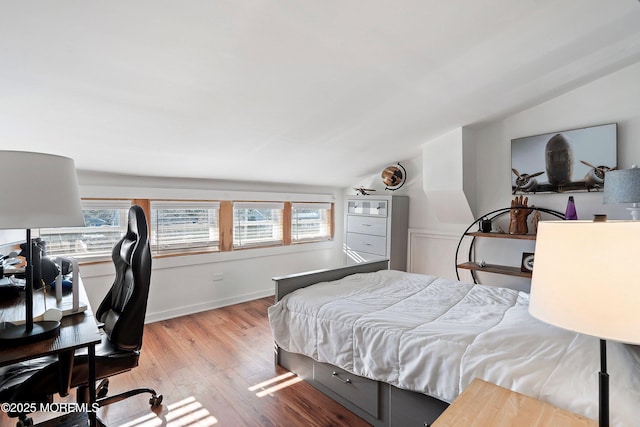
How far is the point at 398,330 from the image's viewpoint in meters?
1.80

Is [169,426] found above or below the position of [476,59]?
below

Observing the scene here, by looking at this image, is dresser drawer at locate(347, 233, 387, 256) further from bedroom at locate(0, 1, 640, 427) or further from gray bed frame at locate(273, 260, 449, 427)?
gray bed frame at locate(273, 260, 449, 427)

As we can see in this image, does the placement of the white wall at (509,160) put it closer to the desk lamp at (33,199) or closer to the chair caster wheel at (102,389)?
the desk lamp at (33,199)

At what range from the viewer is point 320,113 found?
2.66 m

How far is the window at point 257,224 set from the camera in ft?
14.1

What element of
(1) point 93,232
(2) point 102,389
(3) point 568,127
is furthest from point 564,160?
(1) point 93,232

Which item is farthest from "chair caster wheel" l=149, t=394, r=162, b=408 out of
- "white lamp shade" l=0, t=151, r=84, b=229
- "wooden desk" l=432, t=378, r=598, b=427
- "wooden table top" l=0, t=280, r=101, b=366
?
"wooden desk" l=432, t=378, r=598, b=427

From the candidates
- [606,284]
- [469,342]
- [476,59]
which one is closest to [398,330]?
[469,342]

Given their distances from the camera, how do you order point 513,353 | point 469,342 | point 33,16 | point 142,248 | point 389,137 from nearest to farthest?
point 33,16 → point 513,353 → point 469,342 → point 142,248 → point 389,137

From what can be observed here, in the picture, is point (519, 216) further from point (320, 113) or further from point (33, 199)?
point (33, 199)

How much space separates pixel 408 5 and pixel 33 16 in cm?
169

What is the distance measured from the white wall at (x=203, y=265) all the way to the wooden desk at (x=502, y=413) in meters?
3.35

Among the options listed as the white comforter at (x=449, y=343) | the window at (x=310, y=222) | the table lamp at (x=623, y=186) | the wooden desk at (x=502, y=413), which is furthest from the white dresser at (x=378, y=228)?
the wooden desk at (x=502, y=413)

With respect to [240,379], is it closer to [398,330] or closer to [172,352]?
[172,352]
